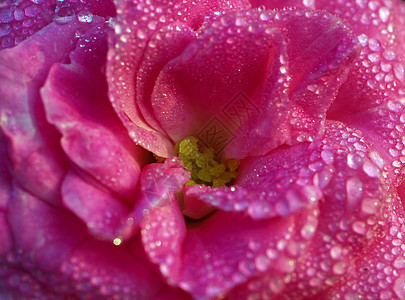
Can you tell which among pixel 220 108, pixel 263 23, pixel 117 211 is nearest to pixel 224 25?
pixel 263 23

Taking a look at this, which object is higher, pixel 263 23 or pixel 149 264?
pixel 263 23

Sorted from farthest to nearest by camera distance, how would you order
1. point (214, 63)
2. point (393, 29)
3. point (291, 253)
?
point (393, 29)
point (214, 63)
point (291, 253)

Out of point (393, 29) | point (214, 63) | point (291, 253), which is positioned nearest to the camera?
point (291, 253)

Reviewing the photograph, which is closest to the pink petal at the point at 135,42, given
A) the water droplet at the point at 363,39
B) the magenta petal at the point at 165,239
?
the magenta petal at the point at 165,239

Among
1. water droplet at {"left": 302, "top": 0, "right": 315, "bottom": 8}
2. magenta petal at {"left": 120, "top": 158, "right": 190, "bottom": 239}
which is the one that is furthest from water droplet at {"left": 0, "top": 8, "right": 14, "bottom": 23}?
water droplet at {"left": 302, "top": 0, "right": 315, "bottom": 8}

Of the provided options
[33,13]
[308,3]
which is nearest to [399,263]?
[308,3]

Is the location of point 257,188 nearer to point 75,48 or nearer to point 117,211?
point 117,211

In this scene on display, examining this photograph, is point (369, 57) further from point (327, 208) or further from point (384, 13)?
point (327, 208)
